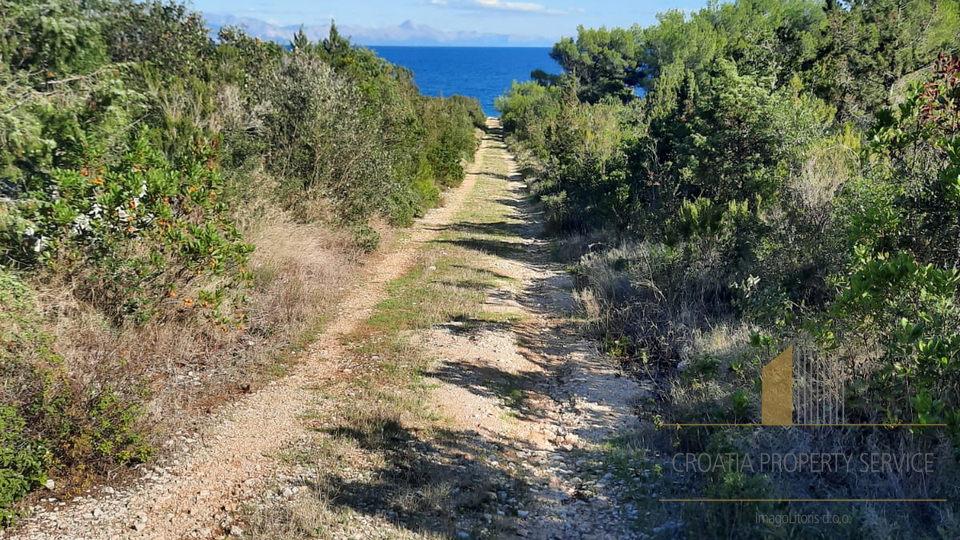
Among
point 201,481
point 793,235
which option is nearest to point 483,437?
point 201,481

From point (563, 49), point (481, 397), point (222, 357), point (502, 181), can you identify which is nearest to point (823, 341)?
point (481, 397)

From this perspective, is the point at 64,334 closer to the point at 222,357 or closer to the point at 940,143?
the point at 222,357

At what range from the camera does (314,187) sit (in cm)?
1244

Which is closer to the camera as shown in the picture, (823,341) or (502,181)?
(823,341)

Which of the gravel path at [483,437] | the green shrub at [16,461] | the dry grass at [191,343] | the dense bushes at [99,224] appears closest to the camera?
the green shrub at [16,461]

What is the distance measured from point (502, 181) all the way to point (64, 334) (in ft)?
80.4

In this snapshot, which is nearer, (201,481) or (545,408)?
(201,481)

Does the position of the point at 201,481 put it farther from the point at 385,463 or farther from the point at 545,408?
the point at 545,408

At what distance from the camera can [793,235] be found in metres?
7.41

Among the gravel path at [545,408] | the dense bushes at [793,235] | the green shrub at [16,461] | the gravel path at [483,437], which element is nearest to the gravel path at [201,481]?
the gravel path at [483,437]

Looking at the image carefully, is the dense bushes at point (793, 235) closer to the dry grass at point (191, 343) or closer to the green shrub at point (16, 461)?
the dry grass at point (191, 343)

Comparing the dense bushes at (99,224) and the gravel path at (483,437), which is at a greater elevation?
the dense bushes at (99,224)

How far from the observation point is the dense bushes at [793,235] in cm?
405

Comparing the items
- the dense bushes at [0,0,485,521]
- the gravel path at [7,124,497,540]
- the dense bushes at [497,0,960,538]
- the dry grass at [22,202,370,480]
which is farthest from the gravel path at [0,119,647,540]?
the dense bushes at [497,0,960,538]
